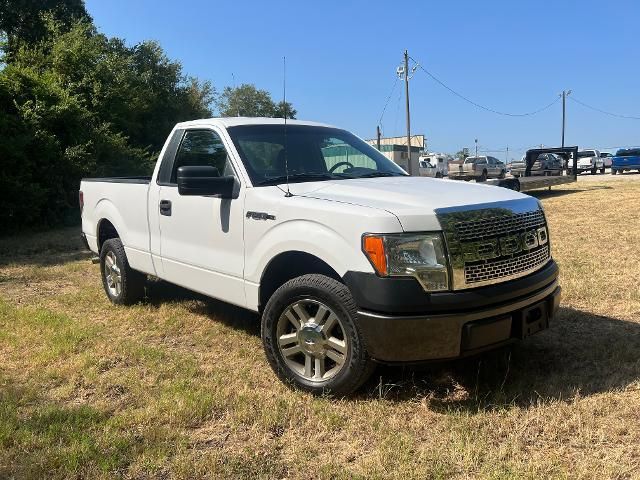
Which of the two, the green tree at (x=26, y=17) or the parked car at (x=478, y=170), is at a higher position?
the green tree at (x=26, y=17)

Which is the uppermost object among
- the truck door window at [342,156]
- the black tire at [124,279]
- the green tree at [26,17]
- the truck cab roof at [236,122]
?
the green tree at [26,17]

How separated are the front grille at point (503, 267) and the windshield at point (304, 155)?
4.70ft

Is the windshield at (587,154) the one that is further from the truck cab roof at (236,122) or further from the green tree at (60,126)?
the truck cab roof at (236,122)

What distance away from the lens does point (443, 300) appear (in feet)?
10.2

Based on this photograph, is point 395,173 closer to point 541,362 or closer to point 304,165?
point 304,165

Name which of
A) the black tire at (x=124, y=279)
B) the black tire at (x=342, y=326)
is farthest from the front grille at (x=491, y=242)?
the black tire at (x=124, y=279)

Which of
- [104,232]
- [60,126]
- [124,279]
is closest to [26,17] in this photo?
[60,126]

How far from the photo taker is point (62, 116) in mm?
13492

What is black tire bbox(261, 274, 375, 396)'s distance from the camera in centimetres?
329

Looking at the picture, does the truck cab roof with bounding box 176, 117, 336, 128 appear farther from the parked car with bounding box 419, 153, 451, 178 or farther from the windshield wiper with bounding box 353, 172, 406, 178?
the parked car with bounding box 419, 153, 451, 178

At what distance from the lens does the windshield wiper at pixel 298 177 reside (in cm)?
408

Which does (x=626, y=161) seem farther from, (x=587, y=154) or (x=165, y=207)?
(x=165, y=207)

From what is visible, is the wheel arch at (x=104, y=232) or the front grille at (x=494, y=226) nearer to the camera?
the front grille at (x=494, y=226)

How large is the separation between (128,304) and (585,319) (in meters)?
4.44
